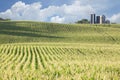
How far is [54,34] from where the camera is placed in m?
102

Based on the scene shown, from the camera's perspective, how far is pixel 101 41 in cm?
9262

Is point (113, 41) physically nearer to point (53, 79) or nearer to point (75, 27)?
point (75, 27)

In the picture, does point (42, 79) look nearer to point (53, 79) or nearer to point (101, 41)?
point (53, 79)

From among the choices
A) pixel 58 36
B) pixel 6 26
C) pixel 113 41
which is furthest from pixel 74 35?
pixel 6 26

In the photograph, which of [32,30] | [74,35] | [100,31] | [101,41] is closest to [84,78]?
[101,41]

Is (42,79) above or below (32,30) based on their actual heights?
above

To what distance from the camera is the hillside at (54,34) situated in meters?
89.2

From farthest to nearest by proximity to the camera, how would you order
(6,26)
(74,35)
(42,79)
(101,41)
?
(6,26), (74,35), (101,41), (42,79)

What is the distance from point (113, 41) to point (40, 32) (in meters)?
23.4

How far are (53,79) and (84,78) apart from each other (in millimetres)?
836

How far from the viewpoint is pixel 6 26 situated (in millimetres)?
110062

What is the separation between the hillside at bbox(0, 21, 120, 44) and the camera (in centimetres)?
8925

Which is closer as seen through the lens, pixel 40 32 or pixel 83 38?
pixel 83 38

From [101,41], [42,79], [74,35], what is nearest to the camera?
[42,79]
